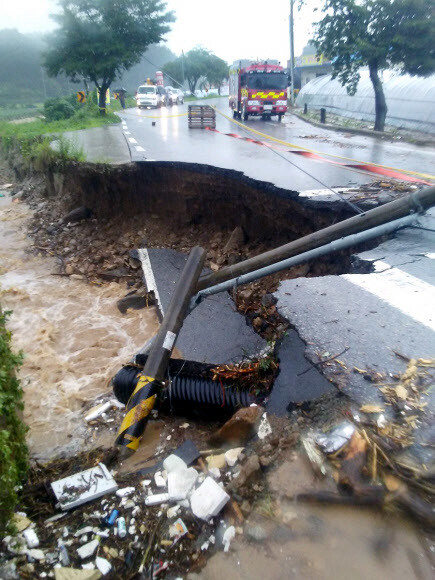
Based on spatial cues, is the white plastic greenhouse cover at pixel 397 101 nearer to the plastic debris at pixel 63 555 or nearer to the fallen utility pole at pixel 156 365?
the fallen utility pole at pixel 156 365

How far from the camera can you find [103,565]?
2230mm

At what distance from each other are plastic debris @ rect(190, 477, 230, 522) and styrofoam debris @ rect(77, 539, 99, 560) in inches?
21.5

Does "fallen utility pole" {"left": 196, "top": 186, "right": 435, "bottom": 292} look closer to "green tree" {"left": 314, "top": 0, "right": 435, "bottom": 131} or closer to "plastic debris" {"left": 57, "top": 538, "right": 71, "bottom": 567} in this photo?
"plastic debris" {"left": 57, "top": 538, "right": 71, "bottom": 567}

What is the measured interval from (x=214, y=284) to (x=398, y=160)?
27.0 ft

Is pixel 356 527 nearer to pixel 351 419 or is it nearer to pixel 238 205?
pixel 351 419

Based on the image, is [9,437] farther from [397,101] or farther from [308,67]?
[308,67]

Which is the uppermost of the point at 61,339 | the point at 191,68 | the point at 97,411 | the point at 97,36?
the point at 191,68

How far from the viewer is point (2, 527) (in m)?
2.30

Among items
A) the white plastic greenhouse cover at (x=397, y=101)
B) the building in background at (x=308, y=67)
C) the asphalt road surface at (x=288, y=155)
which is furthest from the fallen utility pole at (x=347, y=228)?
the building in background at (x=308, y=67)

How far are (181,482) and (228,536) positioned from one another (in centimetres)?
50

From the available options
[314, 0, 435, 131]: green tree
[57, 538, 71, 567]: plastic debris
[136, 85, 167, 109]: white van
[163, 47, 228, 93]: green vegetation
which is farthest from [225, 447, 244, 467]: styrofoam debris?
[163, 47, 228, 93]: green vegetation

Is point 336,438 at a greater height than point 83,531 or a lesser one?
greater

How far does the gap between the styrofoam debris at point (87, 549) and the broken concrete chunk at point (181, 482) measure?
1.51 feet

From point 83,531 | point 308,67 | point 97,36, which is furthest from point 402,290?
point 308,67
